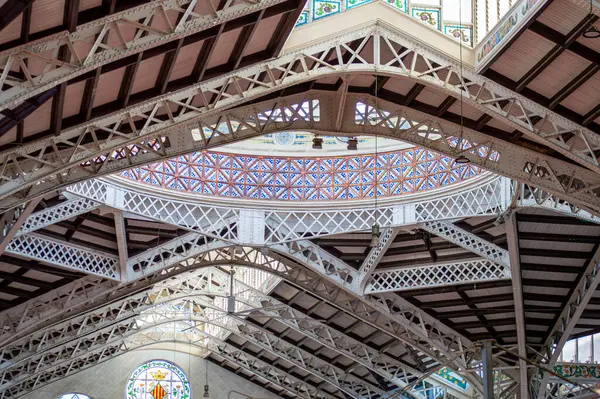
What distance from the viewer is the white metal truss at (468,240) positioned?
2925cm

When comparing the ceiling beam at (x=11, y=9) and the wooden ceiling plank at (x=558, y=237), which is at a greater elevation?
the wooden ceiling plank at (x=558, y=237)

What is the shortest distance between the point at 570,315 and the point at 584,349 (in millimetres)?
4440

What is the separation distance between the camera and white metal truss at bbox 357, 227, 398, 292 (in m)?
30.1

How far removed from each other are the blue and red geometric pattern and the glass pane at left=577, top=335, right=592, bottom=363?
34.9 feet

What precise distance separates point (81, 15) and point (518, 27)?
7.64 metres

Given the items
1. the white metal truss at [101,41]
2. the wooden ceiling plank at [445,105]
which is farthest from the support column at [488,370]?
the wooden ceiling plank at [445,105]

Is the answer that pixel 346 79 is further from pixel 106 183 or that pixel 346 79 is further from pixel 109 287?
pixel 109 287

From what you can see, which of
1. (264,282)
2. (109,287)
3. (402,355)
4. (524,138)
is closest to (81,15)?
(524,138)

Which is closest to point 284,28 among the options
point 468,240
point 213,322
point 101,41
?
point 101,41

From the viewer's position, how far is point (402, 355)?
41.5m

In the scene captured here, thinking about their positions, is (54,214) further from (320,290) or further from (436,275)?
(436,275)

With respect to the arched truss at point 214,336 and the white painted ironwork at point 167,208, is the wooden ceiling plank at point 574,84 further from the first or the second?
the arched truss at point 214,336

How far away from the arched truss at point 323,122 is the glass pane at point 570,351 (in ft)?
52.1

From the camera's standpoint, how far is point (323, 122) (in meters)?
22.1
